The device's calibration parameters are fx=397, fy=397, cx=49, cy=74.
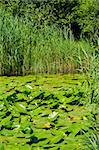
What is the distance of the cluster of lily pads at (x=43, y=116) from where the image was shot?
10.9ft

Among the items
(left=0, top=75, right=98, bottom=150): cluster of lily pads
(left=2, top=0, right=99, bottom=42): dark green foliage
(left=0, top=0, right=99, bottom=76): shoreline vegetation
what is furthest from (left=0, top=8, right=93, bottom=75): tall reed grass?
(left=2, top=0, right=99, bottom=42): dark green foliage

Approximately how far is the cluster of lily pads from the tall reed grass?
39.2 inches

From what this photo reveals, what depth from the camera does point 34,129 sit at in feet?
12.0

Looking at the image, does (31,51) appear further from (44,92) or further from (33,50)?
(44,92)

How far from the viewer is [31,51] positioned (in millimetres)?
6887

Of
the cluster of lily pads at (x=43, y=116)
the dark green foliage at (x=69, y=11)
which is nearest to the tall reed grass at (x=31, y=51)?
the cluster of lily pads at (x=43, y=116)

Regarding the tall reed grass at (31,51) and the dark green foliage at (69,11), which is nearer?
the tall reed grass at (31,51)

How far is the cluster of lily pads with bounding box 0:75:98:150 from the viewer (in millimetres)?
3328

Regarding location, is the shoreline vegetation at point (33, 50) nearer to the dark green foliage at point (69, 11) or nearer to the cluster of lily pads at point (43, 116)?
the cluster of lily pads at point (43, 116)

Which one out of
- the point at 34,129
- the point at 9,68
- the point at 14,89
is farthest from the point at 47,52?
the point at 34,129

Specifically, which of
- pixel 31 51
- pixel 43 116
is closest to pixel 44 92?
pixel 43 116

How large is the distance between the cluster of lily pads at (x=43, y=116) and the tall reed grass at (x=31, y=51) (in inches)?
39.2

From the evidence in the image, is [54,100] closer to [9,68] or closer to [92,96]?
[92,96]

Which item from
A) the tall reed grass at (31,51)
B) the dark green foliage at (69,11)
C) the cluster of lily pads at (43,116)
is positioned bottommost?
the cluster of lily pads at (43,116)
